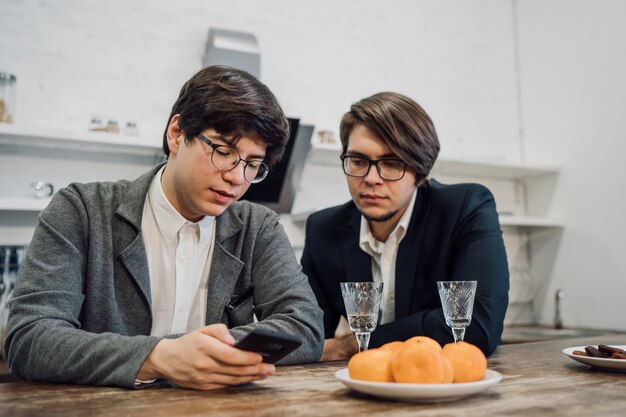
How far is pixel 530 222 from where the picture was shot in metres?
4.05

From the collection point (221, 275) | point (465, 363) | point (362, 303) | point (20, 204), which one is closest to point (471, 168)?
point (20, 204)

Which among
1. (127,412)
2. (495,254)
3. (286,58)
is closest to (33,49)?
(286,58)

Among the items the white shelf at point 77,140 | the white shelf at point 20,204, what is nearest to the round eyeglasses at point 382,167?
the white shelf at point 77,140

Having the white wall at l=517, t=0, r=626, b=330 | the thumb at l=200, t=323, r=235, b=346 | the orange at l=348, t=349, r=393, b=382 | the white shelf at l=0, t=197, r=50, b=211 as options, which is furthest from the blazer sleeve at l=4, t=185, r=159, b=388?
the white wall at l=517, t=0, r=626, b=330

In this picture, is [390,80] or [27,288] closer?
[27,288]

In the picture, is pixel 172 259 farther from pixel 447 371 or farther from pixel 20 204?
pixel 20 204

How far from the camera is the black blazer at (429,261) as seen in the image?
1.68 meters

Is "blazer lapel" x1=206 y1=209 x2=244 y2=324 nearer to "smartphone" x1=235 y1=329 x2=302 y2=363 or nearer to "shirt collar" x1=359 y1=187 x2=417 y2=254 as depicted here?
"smartphone" x1=235 y1=329 x2=302 y2=363

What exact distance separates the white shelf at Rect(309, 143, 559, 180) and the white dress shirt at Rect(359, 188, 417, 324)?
141 cm

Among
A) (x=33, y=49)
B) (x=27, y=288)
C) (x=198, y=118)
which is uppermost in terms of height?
(x=33, y=49)

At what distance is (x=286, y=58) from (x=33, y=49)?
1454mm

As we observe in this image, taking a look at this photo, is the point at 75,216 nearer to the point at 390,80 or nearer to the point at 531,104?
the point at 390,80

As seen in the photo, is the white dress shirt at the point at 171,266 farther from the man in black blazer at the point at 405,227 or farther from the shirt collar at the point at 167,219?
the man in black blazer at the point at 405,227

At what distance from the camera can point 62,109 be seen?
10.1 feet
